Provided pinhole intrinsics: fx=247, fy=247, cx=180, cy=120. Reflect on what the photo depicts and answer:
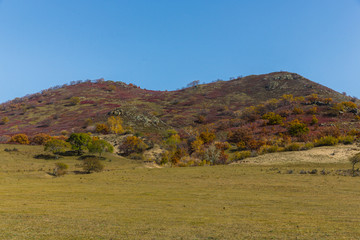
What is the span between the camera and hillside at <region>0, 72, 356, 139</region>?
96312 millimetres

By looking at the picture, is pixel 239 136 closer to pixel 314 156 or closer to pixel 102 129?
pixel 314 156

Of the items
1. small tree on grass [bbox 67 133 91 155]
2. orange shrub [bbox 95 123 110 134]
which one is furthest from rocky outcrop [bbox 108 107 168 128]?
small tree on grass [bbox 67 133 91 155]

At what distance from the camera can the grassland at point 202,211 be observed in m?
12.5

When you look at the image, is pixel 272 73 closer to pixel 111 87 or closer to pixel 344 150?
pixel 111 87

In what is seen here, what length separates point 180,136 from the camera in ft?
251

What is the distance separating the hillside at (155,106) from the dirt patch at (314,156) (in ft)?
150

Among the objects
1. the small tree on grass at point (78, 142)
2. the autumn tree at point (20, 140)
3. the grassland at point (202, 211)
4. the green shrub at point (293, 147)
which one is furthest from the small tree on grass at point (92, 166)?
the green shrub at point (293, 147)

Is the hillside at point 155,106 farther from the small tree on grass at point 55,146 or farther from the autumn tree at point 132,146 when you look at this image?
the small tree on grass at point 55,146

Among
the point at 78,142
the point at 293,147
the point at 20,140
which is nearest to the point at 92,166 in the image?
the point at 78,142

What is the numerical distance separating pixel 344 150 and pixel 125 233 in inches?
1856

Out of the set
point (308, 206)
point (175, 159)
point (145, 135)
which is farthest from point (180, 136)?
point (308, 206)

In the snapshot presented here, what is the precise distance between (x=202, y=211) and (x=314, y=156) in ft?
115

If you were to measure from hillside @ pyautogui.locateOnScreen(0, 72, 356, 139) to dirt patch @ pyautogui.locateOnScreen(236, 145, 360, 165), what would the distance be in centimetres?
4561

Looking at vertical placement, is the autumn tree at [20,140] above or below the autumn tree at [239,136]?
below
